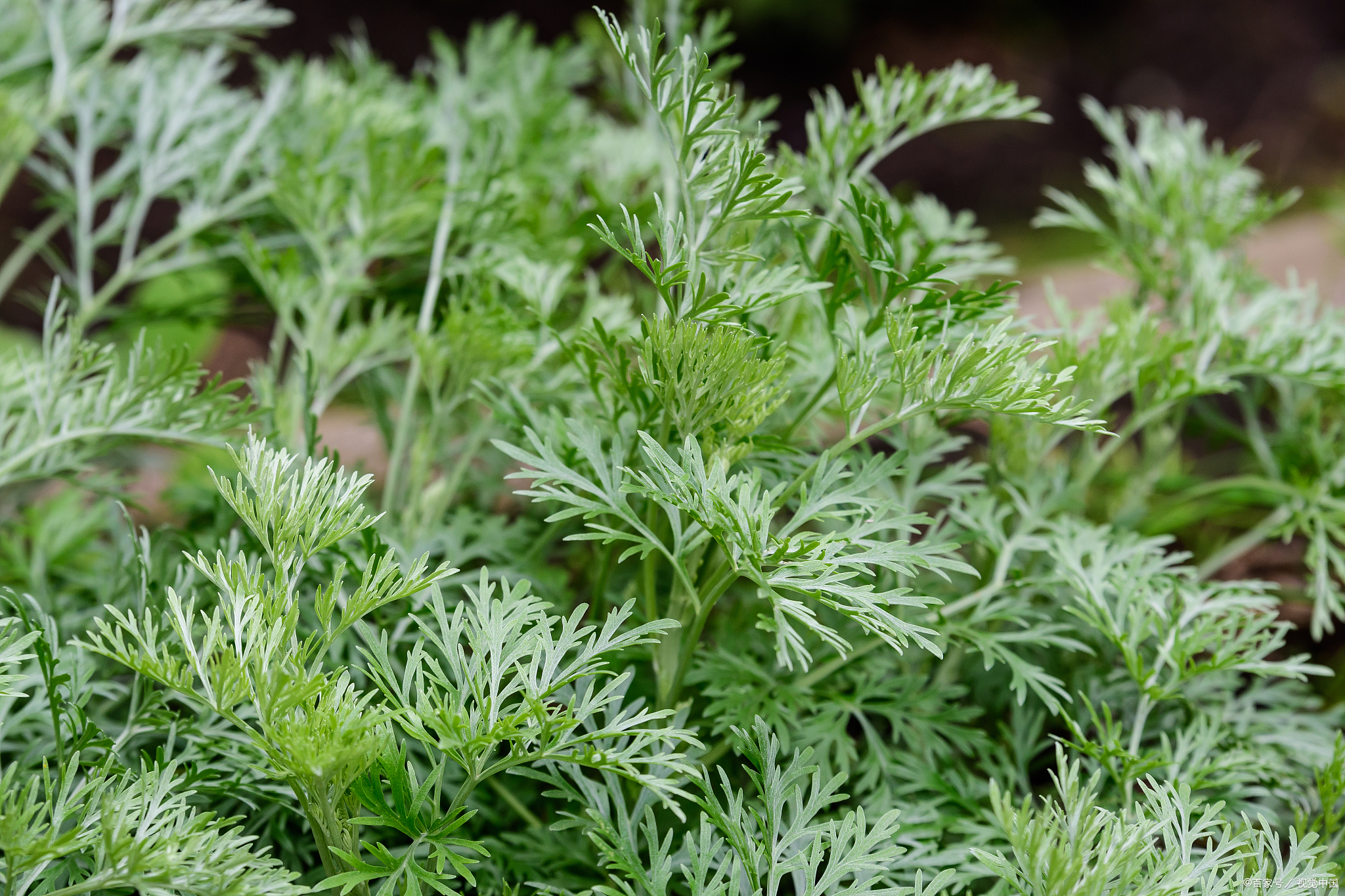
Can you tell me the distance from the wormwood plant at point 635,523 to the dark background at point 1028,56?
5.58ft

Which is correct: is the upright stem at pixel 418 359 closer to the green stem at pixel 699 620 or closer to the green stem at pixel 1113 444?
the green stem at pixel 699 620

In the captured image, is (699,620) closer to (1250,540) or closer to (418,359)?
(418,359)

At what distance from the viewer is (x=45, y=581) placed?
37.0 inches

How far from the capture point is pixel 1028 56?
3.05m

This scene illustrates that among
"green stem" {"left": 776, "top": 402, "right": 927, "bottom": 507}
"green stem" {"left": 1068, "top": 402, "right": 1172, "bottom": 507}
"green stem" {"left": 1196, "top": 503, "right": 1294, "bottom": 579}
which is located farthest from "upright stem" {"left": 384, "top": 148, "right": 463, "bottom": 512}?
"green stem" {"left": 1196, "top": 503, "right": 1294, "bottom": 579}

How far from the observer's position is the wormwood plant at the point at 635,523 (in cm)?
56

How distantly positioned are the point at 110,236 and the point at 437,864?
0.94m

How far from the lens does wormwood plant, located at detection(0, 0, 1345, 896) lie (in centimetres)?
56

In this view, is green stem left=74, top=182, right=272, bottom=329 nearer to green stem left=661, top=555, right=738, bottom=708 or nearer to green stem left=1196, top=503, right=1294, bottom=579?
green stem left=661, top=555, right=738, bottom=708

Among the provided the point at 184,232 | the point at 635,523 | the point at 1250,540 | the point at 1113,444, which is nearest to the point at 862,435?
the point at 635,523

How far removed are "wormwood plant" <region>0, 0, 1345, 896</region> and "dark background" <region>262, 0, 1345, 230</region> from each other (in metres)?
1.70

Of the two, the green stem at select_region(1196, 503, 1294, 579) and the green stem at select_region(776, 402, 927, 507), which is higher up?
the green stem at select_region(1196, 503, 1294, 579)

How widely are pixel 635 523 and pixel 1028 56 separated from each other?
3003 mm

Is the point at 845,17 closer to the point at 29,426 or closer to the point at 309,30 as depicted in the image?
the point at 309,30
